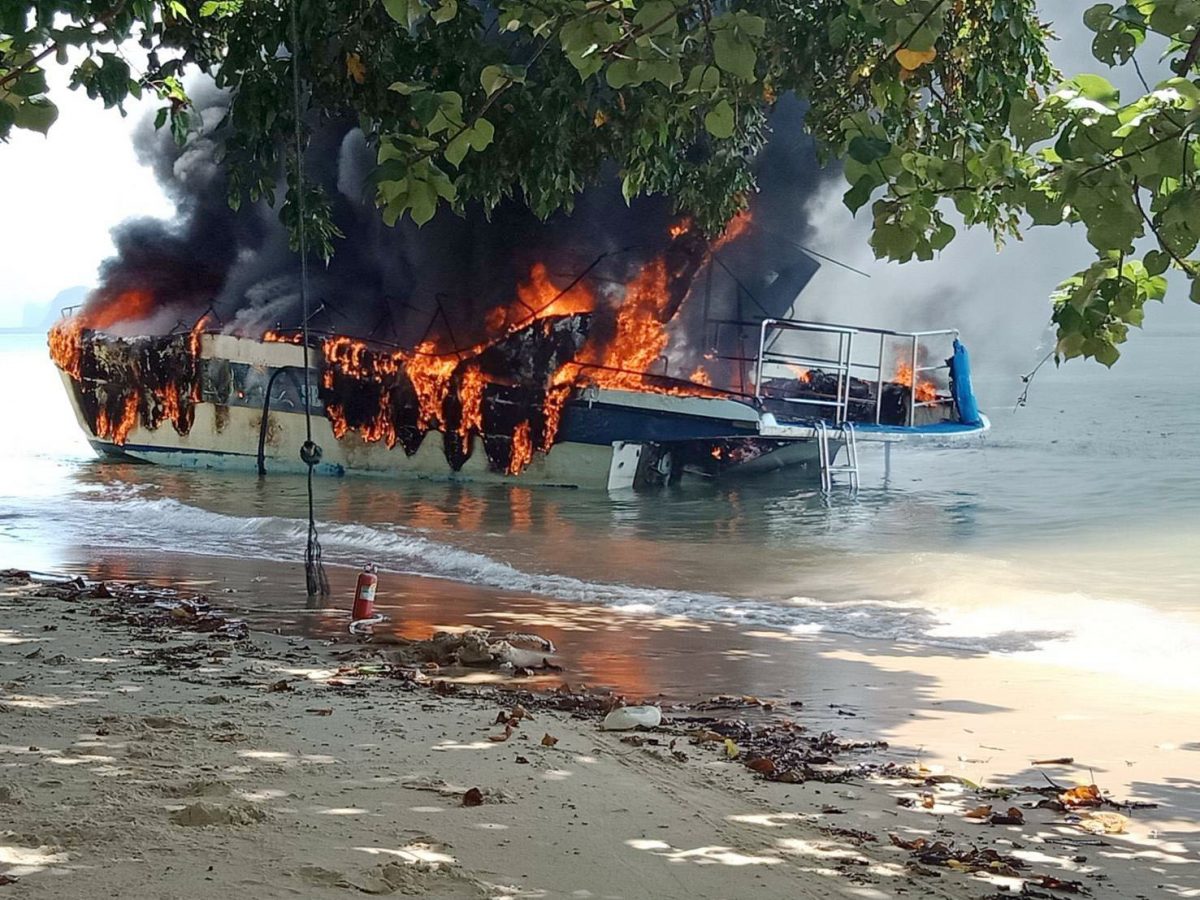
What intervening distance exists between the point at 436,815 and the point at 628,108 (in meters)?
6.06

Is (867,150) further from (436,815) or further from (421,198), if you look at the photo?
(436,815)

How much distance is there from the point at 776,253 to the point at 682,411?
6606 millimetres

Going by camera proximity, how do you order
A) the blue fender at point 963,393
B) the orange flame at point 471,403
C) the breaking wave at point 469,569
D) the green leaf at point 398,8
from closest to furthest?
1. the green leaf at point 398,8
2. the breaking wave at point 469,569
3. the blue fender at point 963,393
4. the orange flame at point 471,403

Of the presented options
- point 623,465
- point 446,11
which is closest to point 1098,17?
point 446,11

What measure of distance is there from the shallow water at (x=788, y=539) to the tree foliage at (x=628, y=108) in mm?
4478

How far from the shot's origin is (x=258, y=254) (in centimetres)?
3131

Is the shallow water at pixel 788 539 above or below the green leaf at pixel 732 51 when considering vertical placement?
below

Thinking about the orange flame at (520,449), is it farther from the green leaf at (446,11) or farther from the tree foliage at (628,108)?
the green leaf at (446,11)

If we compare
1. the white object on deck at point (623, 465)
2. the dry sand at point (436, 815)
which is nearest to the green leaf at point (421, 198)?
the dry sand at point (436, 815)

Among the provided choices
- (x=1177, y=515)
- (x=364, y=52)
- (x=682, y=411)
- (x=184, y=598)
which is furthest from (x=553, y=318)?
(x=364, y=52)

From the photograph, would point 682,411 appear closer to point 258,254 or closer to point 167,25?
point 258,254

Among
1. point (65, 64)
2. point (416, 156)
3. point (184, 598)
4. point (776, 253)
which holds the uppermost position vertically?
point (776, 253)

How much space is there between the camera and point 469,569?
1480cm

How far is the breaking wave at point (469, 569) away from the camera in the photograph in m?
11.0
